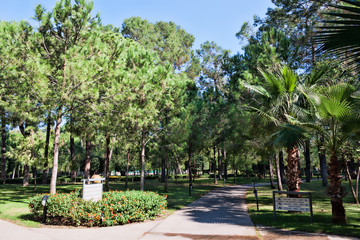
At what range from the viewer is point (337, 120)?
8031 millimetres

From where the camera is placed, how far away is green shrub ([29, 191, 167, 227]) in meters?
8.27

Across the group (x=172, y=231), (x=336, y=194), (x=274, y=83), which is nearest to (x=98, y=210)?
(x=172, y=231)

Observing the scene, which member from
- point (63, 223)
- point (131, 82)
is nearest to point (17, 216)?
point (63, 223)

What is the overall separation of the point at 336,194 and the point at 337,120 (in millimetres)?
2576

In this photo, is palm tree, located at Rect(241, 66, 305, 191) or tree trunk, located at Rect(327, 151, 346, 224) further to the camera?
palm tree, located at Rect(241, 66, 305, 191)

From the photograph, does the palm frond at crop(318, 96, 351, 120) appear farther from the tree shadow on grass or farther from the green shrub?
the tree shadow on grass

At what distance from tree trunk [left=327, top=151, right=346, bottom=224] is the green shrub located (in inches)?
264

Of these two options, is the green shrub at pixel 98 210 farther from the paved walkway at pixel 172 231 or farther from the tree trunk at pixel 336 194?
the tree trunk at pixel 336 194

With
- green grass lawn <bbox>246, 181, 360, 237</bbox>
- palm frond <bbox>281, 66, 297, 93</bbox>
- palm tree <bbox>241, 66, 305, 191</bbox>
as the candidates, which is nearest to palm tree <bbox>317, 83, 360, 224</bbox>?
green grass lawn <bbox>246, 181, 360, 237</bbox>

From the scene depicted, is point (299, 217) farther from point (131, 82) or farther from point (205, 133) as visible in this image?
point (205, 133)

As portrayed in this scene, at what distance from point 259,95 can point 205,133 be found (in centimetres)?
1503

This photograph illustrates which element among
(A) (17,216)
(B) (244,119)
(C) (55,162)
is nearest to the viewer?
(A) (17,216)

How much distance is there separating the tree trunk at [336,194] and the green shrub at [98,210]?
6.70m

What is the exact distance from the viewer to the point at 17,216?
32.1 ft
